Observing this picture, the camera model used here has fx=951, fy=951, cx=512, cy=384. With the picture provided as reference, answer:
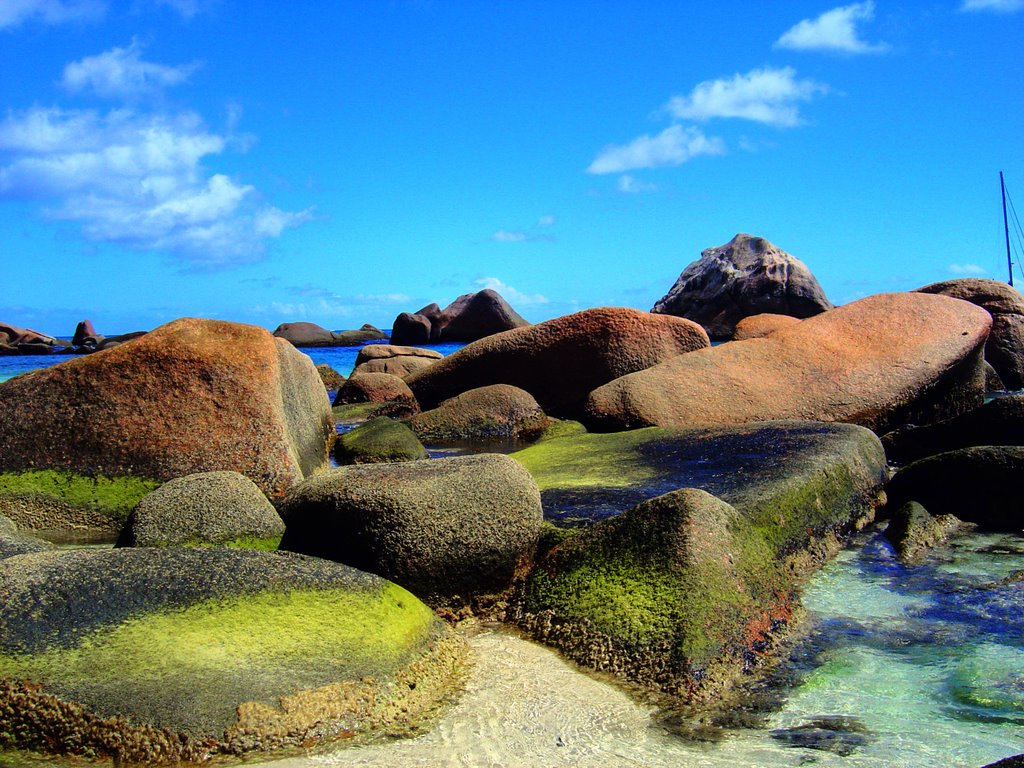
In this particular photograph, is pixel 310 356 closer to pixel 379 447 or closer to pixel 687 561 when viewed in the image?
pixel 379 447

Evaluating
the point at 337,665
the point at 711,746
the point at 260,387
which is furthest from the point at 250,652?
the point at 260,387

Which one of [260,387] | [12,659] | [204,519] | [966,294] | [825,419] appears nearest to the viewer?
[12,659]

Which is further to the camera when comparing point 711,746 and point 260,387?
point 260,387

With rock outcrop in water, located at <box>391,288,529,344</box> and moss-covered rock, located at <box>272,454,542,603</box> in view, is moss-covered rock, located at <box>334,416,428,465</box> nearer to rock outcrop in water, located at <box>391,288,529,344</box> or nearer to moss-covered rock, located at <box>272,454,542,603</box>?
moss-covered rock, located at <box>272,454,542,603</box>

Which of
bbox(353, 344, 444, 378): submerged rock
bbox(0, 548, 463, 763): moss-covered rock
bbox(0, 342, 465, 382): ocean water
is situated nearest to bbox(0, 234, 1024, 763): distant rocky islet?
bbox(0, 548, 463, 763): moss-covered rock

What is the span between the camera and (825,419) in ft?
28.4

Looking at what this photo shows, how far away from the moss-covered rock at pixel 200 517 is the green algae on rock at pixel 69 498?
4.05ft

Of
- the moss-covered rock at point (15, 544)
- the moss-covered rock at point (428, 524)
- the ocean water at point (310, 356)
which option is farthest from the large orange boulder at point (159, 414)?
the ocean water at point (310, 356)

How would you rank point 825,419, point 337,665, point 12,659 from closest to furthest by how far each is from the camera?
point 12,659 < point 337,665 < point 825,419

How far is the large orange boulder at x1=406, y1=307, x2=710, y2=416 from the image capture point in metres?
10.5

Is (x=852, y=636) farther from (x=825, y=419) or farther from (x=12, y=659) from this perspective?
(x=825, y=419)

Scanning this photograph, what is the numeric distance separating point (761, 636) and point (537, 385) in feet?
24.1

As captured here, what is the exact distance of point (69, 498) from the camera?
19.6 feet

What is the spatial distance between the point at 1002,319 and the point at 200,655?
1483 cm
